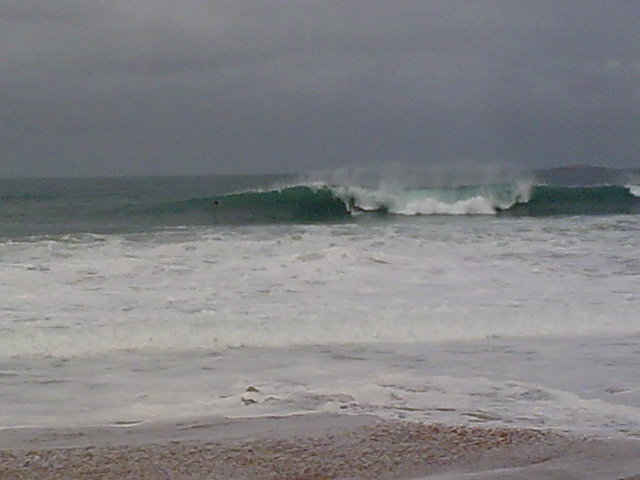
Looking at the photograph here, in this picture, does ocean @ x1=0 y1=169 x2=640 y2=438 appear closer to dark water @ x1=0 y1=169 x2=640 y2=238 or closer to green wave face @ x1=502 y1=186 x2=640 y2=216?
dark water @ x1=0 y1=169 x2=640 y2=238

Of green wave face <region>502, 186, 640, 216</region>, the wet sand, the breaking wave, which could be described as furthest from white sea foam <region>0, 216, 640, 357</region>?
green wave face <region>502, 186, 640, 216</region>

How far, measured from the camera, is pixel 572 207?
2502cm

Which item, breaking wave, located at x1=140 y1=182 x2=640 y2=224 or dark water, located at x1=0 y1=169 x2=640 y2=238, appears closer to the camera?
dark water, located at x1=0 y1=169 x2=640 y2=238

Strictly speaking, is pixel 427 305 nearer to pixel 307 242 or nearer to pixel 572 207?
pixel 307 242

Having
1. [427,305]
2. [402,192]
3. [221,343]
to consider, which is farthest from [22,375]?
[402,192]

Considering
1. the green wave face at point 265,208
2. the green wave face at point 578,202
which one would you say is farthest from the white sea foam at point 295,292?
the green wave face at point 578,202

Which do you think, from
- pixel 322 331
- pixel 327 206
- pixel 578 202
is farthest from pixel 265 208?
pixel 322 331

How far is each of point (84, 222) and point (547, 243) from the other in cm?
1312

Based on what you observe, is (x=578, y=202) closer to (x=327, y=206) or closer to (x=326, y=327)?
(x=327, y=206)

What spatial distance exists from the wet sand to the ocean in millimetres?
245

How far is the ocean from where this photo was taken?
16.6 ft

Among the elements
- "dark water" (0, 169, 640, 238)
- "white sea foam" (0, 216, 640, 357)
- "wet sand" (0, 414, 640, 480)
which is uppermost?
"dark water" (0, 169, 640, 238)

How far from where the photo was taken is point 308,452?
4.07 metres

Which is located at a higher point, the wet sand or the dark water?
the dark water
